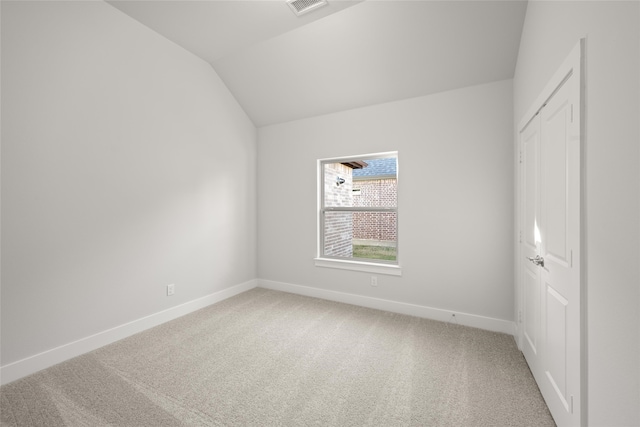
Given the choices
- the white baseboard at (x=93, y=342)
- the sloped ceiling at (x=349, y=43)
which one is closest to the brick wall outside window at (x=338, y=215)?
the sloped ceiling at (x=349, y=43)

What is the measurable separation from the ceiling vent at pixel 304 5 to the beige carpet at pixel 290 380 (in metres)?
3.17

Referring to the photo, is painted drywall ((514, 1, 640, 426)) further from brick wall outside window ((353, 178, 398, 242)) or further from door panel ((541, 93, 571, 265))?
brick wall outside window ((353, 178, 398, 242))

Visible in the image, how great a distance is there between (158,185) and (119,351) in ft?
5.42

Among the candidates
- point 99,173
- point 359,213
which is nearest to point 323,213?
point 359,213

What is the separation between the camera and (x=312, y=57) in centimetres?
316

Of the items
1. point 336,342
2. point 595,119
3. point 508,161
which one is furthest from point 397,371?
point 508,161

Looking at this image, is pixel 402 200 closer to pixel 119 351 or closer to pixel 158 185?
pixel 158 185

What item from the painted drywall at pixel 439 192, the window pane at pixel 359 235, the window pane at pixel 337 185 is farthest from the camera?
the window pane at pixel 337 185

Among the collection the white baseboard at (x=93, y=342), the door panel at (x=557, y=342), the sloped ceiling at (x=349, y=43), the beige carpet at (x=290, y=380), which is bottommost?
the beige carpet at (x=290, y=380)

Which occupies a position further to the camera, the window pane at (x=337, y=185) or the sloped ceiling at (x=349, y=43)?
the window pane at (x=337, y=185)

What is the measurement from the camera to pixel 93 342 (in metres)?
2.49

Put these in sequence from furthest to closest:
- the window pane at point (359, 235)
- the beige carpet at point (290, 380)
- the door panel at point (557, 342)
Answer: the window pane at point (359, 235), the beige carpet at point (290, 380), the door panel at point (557, 342)

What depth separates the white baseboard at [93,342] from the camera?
2.05m

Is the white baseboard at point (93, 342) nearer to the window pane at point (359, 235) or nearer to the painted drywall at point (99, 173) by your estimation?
the painted drywall at point (99, 173)
